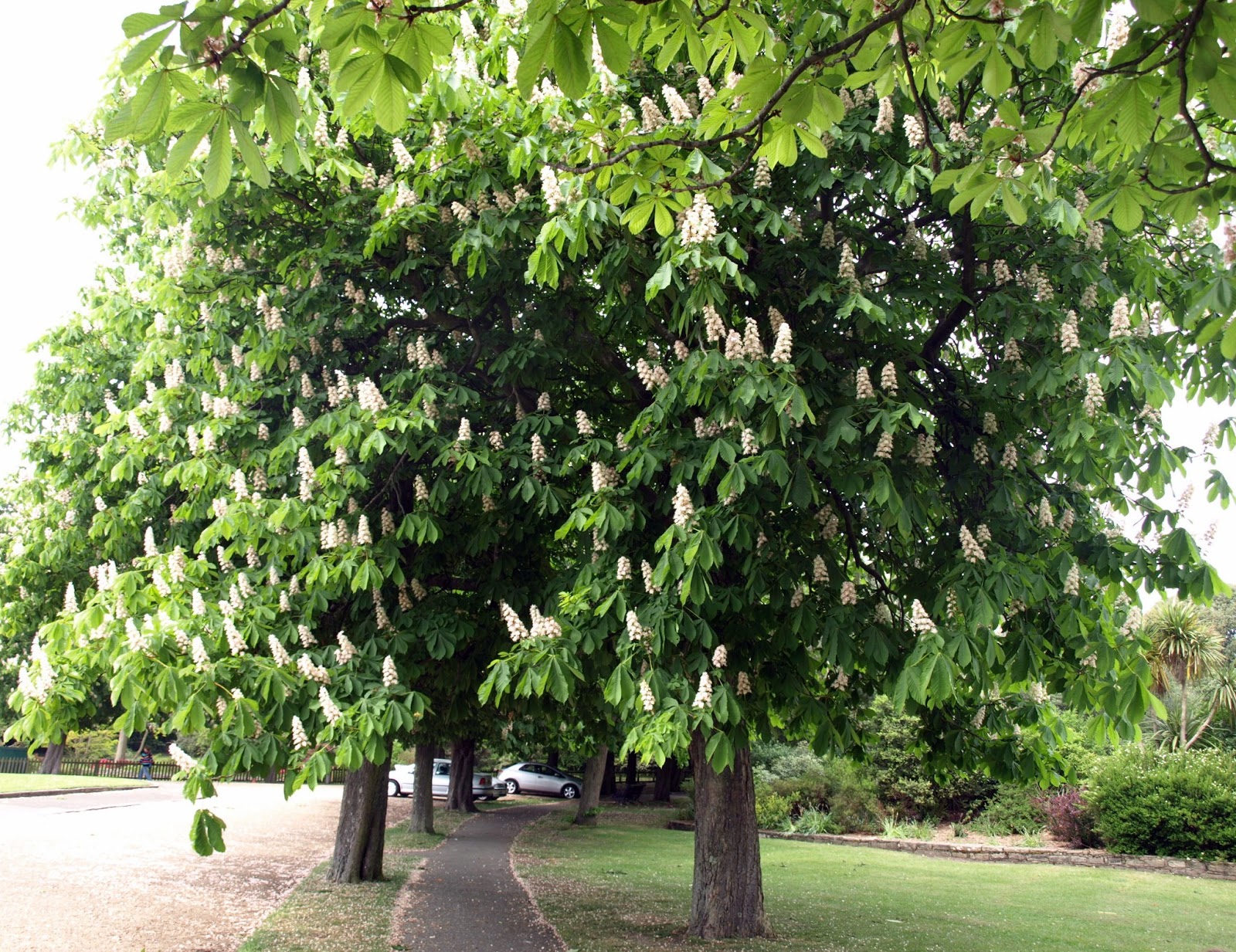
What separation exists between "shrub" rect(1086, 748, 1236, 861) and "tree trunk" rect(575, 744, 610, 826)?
38.2 ft

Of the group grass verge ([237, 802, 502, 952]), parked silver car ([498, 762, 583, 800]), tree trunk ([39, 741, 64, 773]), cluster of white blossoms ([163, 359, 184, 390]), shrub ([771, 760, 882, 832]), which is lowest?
parked silver car ([498, 762, 583, 800])

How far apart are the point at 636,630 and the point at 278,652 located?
8.67 ft

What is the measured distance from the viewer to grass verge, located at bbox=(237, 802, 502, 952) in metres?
8.66

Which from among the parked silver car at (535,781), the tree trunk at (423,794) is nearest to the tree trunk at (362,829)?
the tree trunk at (423,794)

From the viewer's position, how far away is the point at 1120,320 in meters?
5.75

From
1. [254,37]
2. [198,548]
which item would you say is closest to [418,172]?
[198,548]

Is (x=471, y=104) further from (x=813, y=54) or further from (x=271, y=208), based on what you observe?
(x=813, y=54)

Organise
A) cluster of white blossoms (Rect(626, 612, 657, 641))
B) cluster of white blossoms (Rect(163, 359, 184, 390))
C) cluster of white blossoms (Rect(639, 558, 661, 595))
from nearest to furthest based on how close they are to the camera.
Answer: cluster of white blossoms (Rect(626, 612, 657, 641)), cluster of white blossoms (Rect(639, 558, 661, 595)), cluster of white blossoms (Rect(163, 359, 184, 390))

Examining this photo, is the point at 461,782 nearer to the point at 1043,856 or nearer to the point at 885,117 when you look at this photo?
the point at 1043,856

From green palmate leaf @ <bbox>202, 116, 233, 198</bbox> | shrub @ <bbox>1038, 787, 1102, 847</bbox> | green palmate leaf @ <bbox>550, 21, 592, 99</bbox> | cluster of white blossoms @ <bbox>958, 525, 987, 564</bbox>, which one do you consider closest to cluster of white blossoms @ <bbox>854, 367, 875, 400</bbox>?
cluster of white blossoms @ <bbox>958, 525, 987, 564</bbox>

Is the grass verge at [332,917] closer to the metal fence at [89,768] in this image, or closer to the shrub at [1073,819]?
the shrub at [1073,819]

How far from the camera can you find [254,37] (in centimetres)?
262

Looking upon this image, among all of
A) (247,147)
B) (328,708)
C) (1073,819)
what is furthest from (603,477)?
(1073,819)

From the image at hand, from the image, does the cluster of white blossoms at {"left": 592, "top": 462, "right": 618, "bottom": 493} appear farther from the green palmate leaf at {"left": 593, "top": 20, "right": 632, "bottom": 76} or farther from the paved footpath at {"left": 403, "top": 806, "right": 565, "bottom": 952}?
the paved footpath at {"left": 403, "top": 806, "right": 565, "bottom": 952}
